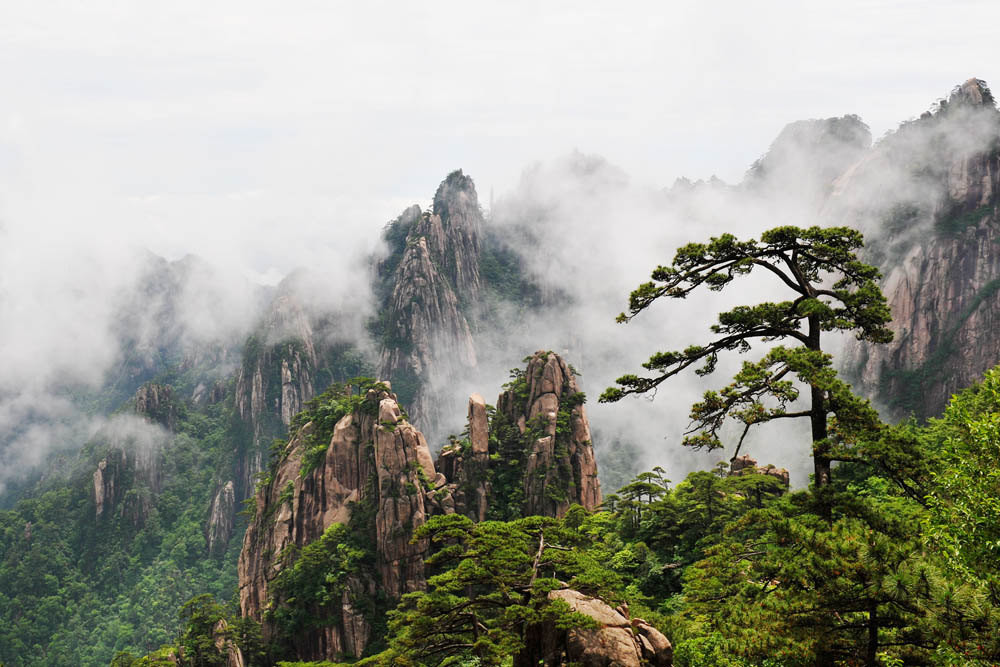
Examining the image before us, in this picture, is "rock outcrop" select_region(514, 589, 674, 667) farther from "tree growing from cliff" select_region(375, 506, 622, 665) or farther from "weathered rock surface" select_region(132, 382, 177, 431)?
"weathered rock surface" select_region(132, 382, 177, 431)

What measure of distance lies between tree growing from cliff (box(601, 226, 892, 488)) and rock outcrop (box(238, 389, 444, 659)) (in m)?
41.1

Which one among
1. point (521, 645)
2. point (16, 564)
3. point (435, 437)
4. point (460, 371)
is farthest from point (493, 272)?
point (521, 645)

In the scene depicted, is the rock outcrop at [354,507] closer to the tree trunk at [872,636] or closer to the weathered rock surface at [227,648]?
the weathered rock surface at [227,648]

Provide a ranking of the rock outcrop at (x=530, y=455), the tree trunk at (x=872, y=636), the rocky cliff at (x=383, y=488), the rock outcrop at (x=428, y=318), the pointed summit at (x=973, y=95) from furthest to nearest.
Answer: the rock outcrop at (x=428, y=318) → the pointed summit at (x=973, y=95) → the rock outcrop at (x=530, y=455) → the rocky cliff at (x=383, y=488) → the tree trunk at (x=872, y=636)

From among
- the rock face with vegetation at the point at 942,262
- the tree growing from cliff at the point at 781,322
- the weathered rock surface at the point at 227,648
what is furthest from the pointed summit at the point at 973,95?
the weathered rock surface at the point at 227,648

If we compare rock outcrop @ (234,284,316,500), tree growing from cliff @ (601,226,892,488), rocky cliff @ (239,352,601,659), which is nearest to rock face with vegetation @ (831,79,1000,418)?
rocky cliff @ (239,352,601,659)

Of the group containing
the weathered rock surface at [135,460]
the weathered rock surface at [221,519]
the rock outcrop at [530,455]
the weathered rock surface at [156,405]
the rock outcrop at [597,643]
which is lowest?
the rock outcrop at [597,643]

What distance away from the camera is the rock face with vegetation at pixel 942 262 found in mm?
81125

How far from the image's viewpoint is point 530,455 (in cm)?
5600

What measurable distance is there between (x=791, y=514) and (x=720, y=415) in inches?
91.0

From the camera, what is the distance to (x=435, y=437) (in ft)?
418

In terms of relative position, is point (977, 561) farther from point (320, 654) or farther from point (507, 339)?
point (507, 339)

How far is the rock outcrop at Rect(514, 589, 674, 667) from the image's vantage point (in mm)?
14633

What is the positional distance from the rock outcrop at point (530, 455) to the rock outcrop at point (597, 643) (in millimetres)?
37970
